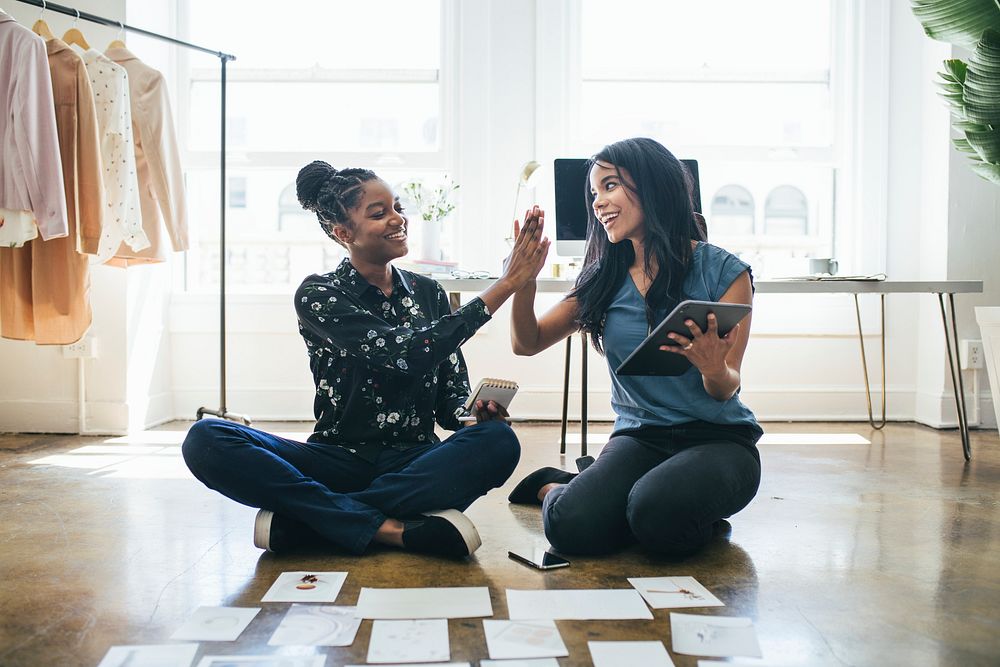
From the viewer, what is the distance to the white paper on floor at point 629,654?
1.35 m

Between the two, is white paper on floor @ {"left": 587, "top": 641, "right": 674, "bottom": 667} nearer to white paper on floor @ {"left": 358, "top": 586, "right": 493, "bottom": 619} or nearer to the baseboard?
white paper on floor @ {"left": 358, "top": 586, "right": 493, "bottom": 619}

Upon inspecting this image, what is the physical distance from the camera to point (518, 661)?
135 cm

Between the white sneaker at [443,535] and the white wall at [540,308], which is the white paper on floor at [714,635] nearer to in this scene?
the white sneaker at [443,535]

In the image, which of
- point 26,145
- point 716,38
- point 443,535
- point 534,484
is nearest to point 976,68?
point 716,38

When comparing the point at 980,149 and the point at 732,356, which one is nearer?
the point at 732,356

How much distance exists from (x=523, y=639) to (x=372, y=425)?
76 cm

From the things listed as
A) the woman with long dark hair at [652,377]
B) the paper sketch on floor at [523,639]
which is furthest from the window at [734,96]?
the paper sketch on floor at [523,639]

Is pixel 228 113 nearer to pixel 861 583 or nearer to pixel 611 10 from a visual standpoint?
pixel 611 10

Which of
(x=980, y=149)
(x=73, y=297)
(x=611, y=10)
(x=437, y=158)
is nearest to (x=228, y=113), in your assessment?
(x=437, y=158)

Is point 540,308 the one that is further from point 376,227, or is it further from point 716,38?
point 376,227

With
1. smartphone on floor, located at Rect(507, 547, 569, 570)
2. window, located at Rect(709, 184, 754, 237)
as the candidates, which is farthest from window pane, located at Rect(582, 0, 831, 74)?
smartphone on floor, located at Rect(507, 547, 569, 570)

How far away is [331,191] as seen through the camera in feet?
7.04

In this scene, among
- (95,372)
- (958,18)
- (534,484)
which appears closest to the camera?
(534,484)

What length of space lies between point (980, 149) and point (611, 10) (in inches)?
76.8
